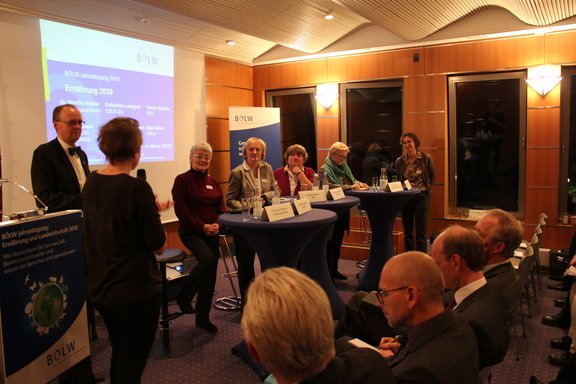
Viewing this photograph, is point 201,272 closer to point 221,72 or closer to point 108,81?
point 108,81

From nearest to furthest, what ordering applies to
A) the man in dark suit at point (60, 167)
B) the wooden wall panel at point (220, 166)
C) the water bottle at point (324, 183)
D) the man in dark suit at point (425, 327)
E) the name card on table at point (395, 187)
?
1. the man in dark suit at point (425, 327)
2. the man in dark suit at point (60, 167)
3. the water bottle at point (324, 183)
4. the name card on table at point (395, 187)
5. the wooden wall panel at point (220, 166)

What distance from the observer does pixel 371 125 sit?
688cm

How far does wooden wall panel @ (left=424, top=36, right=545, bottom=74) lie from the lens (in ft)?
18.2

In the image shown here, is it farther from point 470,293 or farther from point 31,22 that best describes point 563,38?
point 31,22

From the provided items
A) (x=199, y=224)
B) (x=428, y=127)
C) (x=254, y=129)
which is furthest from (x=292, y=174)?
(x=428, y=127)

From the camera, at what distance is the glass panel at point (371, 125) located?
671 cm

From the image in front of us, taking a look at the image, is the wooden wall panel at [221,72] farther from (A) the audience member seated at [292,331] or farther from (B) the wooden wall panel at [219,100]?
(A) the audience member seated at [292,331]

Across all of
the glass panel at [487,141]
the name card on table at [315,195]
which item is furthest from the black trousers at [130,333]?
the glass panel at [487,141]

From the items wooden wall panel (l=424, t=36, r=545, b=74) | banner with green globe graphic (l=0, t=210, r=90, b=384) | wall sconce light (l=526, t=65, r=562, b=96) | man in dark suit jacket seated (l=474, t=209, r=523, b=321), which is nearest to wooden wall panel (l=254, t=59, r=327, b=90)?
wooden wall panel (l=424, t=36, r=545, b=74)

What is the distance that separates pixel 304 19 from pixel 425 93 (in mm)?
1912

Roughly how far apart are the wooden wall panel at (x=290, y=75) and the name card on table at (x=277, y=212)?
435 cm

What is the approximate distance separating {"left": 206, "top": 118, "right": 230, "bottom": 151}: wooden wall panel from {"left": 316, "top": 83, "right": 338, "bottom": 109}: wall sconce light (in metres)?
1.46

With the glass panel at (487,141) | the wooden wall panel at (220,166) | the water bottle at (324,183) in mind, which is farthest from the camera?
the wooden wall panel at (220,166)

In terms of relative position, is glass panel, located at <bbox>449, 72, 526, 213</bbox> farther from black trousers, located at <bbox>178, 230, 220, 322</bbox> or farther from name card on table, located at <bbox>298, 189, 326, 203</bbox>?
black trousers, located at <bbox>178, 230, 220, 322</bbox>
